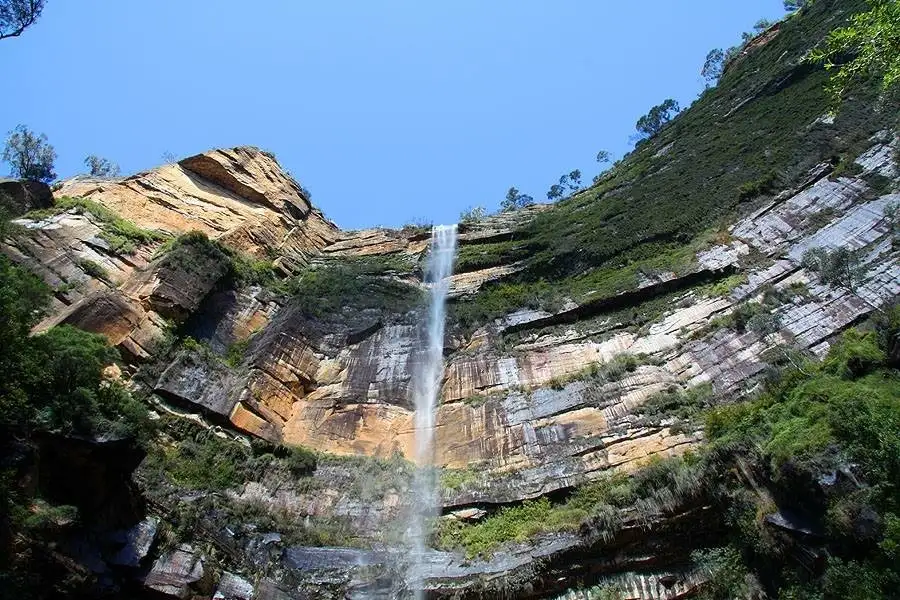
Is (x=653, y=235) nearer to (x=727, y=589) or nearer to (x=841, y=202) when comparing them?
(x=841, y=202)

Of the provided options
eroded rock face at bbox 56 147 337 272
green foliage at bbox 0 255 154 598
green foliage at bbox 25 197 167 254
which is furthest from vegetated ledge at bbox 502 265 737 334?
green foliage at bbox 25 197 167 254

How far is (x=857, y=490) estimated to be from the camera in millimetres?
10219

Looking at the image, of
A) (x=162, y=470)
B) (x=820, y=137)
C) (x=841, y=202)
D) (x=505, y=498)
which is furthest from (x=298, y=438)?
(x=820, y=137)

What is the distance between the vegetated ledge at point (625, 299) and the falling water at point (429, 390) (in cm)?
301

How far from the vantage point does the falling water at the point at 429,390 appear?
15.9 metres

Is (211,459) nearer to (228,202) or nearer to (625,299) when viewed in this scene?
(625,299)

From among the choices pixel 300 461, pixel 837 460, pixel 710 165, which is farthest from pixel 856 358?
pixel 710 165

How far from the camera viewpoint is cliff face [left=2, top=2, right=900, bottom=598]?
14695 mm

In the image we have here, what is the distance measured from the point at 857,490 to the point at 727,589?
3358mm

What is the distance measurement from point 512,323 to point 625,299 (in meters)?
4.28

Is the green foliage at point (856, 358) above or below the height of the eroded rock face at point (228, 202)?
below

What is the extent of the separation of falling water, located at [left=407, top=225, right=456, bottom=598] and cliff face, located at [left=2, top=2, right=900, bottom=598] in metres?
0.41

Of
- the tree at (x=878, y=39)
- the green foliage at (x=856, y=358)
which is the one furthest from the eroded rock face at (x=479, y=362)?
the tree at (x=878, y=39)

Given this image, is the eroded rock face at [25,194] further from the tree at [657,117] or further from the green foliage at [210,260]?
the tree at [657,117]
